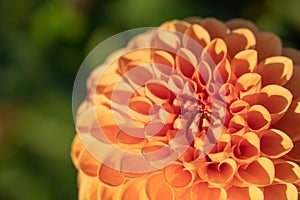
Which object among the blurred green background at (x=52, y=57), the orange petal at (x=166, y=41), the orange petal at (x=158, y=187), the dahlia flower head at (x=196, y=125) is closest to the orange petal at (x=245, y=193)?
the dahlia flower head at (x=196, y=125)

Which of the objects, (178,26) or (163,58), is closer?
(163,58)

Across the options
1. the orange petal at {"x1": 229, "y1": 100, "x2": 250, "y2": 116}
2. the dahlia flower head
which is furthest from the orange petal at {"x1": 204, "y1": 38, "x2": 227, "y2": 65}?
the orange petal at {"x1": 229, "y1": 100, "x2": 250, "y2": 116}

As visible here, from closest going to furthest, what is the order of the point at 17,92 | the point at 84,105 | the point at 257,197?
the point at 257,197
the point at 84,105
the point at 17,92

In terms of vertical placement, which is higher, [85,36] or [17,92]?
[85,36]

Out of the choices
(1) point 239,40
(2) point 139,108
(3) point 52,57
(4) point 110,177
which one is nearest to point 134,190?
(4) point 110,177

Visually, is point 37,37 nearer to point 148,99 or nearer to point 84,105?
point 84,105

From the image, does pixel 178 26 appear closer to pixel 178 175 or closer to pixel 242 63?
pixel 242 63

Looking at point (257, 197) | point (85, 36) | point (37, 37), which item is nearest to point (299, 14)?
point (85, 36)
